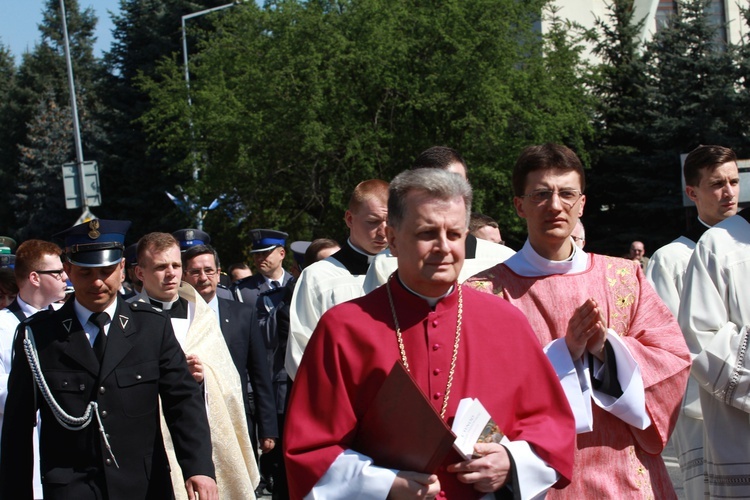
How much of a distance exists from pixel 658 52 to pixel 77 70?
38.5 m

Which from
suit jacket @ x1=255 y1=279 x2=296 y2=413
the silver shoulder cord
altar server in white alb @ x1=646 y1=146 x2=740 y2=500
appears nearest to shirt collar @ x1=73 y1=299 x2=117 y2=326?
the silver shoulder cord

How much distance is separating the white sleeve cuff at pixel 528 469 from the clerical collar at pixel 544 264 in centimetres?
104

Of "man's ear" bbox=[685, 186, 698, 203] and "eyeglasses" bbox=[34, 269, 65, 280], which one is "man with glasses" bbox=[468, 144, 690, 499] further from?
"eyeglasses" bbox=[34, 269, 65, 280]

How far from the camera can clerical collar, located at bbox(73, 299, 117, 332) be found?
16.3 ft

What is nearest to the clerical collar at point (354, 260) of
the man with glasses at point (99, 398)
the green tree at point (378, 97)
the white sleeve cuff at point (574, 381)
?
the man with glasses at point (99, 398)

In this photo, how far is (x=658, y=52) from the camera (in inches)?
1188

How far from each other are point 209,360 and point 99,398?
1.76 meters

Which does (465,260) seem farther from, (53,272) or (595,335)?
(53,272)

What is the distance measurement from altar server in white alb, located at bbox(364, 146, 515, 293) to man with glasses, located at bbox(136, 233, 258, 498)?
58.6 inches

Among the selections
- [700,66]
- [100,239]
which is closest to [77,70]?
[700,66]

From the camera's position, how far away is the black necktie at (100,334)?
4914 mm

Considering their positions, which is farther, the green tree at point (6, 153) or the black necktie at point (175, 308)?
the green tree at point (6, 153)

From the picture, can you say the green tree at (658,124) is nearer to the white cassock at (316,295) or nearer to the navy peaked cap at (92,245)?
the white cassock at (316,295)

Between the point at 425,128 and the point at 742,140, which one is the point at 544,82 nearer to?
the point at 425,128
